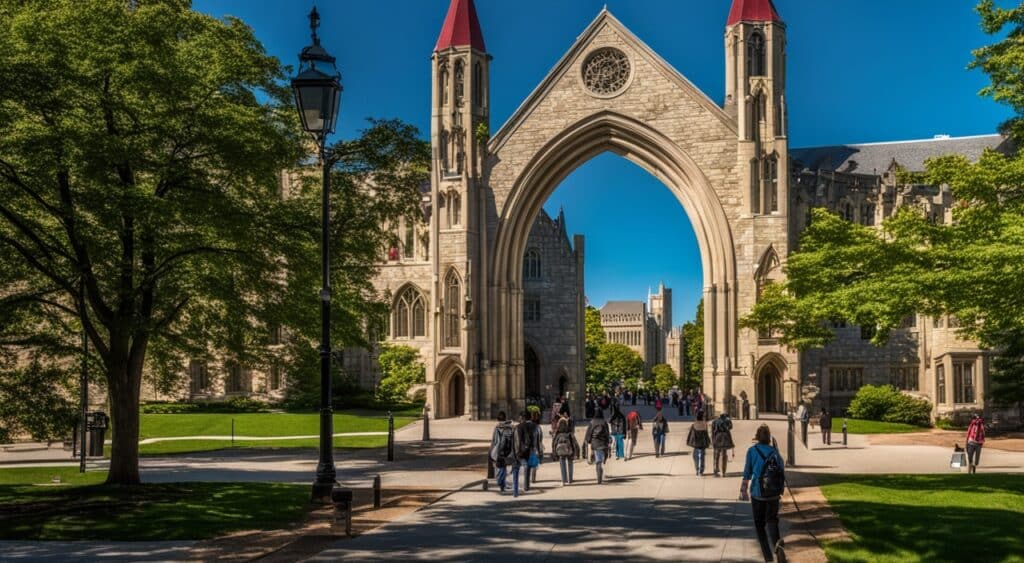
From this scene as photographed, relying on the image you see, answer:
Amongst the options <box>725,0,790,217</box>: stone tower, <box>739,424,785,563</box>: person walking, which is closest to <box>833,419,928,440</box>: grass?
<box>725,0,790,217</box>: stone tower

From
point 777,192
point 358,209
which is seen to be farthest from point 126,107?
point 777,192

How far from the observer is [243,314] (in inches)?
795

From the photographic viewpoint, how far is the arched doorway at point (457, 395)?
48.8 m

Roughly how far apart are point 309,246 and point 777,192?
2753cm

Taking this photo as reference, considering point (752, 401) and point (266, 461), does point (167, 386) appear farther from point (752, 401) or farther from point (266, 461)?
point (752, 401)

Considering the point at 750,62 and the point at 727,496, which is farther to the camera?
the point at 750,62

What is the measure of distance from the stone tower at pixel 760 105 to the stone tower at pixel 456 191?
11921 mm

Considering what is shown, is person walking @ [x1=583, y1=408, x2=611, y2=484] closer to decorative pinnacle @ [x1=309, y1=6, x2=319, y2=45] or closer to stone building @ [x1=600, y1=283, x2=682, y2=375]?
decorative pinnacle @ [x1=309, y1=6, x2=319, y2=45]

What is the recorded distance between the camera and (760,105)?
43781 mm

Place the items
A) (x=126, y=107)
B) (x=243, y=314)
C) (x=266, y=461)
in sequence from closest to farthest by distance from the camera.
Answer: (x=126, y=107) → (x=243, y=314) → (x=266, y=461)

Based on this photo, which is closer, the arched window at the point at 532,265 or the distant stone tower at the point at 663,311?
the arched window at the point at 532,265

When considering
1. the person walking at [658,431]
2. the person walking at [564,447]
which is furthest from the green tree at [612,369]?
the person walking at [564,447]

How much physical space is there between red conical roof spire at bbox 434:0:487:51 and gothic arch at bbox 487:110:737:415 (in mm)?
6390

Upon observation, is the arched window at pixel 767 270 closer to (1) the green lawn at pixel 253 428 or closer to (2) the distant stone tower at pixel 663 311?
(1) the green lawn at pixel 253 428
